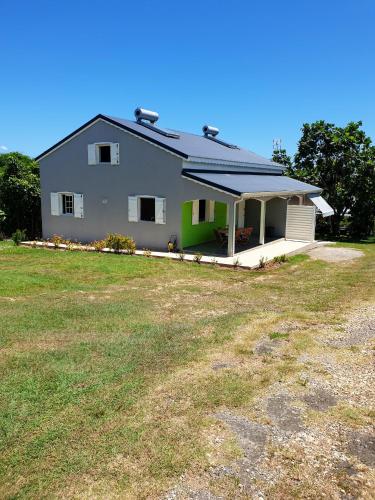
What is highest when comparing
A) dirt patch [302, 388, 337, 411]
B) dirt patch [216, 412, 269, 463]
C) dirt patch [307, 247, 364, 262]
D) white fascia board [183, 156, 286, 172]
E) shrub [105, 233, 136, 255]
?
white fascia board [183, 156, 286, 172]

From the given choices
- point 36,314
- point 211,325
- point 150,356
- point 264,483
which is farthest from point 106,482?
point 36,314

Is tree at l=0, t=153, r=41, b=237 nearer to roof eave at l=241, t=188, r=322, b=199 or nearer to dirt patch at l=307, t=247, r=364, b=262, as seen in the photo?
roof eave at l=241, t=188, r=322, b=199

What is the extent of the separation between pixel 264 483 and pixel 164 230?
1523cm

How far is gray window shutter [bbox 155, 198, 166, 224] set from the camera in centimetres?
1859

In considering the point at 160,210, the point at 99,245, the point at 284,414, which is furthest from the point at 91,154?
the point at 284,414

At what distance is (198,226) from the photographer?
20297mm

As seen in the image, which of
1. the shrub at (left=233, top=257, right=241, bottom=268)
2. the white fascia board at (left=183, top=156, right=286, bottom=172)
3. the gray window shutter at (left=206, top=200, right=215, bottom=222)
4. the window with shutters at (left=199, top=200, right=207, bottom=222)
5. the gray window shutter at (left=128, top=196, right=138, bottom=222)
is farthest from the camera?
the gray window shutter at (left=206, top=200, right=215, bottom=222)

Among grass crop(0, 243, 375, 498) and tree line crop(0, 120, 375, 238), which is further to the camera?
tree line crop(0, 120, 375, 238)

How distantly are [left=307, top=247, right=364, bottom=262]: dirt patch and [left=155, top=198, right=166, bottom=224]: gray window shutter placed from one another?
714cm

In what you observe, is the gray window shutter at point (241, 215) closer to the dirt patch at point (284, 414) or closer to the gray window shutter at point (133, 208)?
the gray window shutter at point (133, 208)

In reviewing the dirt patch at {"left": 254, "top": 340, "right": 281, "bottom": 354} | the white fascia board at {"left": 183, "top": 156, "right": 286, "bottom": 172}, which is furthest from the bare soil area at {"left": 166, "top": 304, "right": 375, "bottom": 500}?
the white fascia board at {"left": 183, "top": 156, "right": 286, "bottom": 172}

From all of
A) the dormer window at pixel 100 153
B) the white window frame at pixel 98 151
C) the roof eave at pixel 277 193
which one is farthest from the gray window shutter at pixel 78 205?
the roof eave at pixel 277 193

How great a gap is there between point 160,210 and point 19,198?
1024 cm

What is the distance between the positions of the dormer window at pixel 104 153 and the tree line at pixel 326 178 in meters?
6.08
